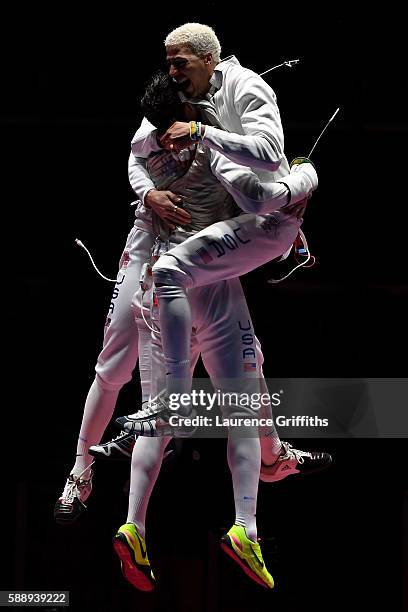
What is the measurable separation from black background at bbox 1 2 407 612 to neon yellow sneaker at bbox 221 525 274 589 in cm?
87

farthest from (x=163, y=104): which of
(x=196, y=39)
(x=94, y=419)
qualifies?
(x=94, y=419)

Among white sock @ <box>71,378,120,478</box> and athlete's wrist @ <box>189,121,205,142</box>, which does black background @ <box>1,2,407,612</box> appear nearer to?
white sock @ <box>71,378,120,478</box>

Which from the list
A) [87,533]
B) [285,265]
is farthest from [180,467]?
[285,265]

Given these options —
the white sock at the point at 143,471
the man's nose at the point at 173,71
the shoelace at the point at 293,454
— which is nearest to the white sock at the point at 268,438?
the shoelace at the point at 293,454

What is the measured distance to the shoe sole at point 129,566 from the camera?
4266 mm

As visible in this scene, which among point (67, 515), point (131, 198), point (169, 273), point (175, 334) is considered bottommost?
point (67, 515)

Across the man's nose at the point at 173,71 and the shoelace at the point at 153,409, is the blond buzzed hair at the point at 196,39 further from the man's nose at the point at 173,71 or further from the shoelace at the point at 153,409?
the shoelace at the point at 153,409

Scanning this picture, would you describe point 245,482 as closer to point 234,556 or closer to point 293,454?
point 234,556

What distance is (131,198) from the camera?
18.4 feet

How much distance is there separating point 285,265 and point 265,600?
1.61 metres

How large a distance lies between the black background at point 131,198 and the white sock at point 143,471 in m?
0.83

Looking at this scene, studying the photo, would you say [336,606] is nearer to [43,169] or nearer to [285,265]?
[285,265]

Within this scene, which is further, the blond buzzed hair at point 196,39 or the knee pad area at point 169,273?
the blond buzzed hair at point 196,39

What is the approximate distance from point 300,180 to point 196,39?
0.57 meters
